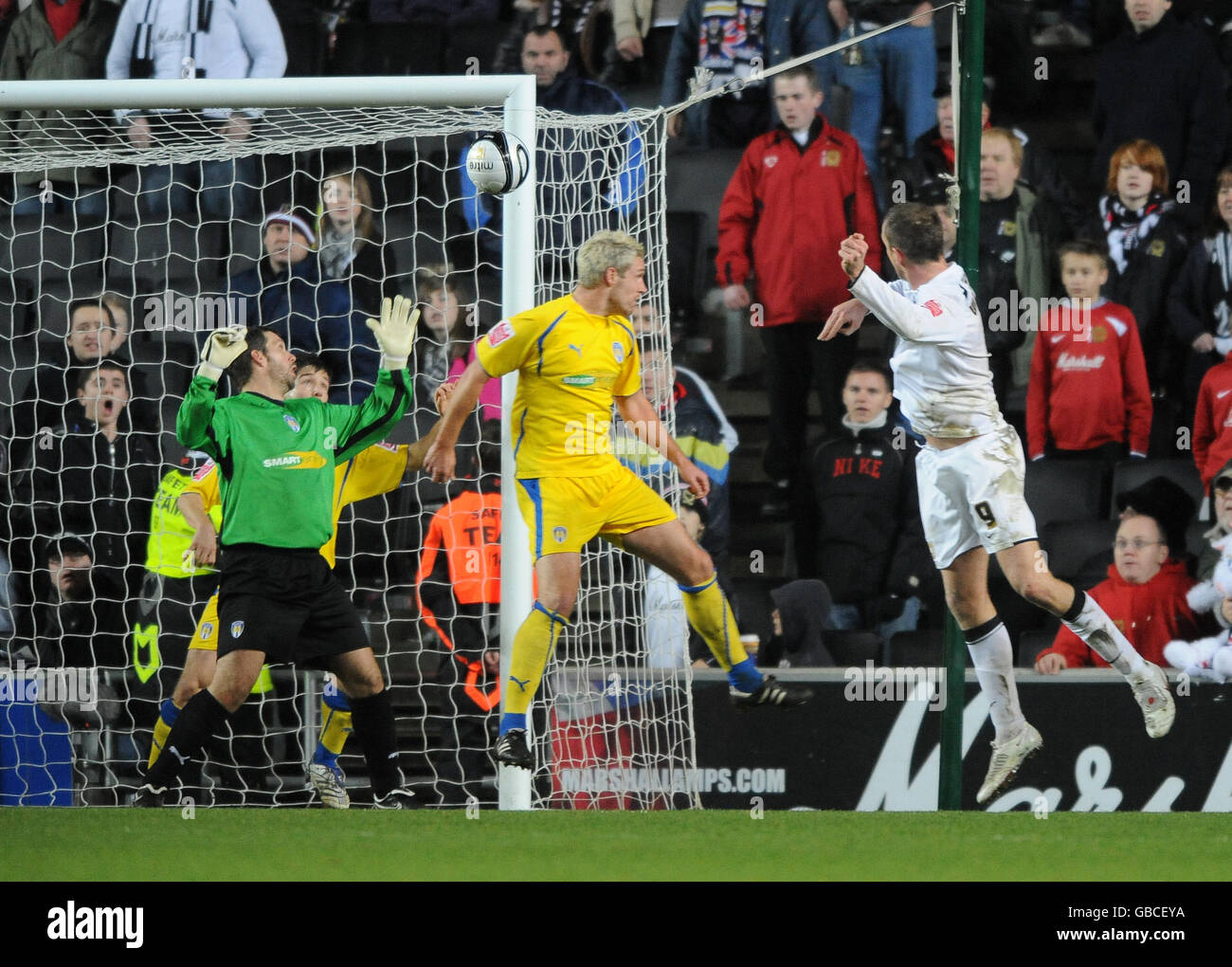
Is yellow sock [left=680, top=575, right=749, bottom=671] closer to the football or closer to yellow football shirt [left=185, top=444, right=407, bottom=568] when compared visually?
yellow football shirt [left=185, top=444, right=407, bottom=568]

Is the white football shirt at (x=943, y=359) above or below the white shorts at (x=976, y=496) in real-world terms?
above

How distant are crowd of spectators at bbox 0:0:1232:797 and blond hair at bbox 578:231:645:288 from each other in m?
0.99

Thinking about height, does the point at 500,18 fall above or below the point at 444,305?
above

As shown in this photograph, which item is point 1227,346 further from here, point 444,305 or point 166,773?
point 166,773

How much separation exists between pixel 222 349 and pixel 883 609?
2.92 m

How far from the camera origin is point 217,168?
709cm

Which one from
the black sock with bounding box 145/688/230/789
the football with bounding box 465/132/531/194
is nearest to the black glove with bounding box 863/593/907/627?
the football with bounding box 465/132/531/194

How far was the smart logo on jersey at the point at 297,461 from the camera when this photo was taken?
4.80 m

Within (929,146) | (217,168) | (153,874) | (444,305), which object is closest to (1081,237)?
(929,146)

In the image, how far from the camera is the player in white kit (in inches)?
180

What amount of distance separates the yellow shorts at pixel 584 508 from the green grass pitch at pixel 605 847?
88 centimetres

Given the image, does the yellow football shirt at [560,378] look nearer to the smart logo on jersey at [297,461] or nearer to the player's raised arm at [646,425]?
the player's raised arm at [646,425]

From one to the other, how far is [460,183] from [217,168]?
1141mm
